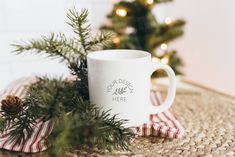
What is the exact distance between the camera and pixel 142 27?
929mm

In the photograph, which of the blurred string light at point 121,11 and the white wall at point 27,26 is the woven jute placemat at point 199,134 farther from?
the white wall at point 27,26

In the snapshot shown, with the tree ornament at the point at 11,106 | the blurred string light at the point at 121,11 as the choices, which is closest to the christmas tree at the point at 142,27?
the blurred string light at the point at 121,11

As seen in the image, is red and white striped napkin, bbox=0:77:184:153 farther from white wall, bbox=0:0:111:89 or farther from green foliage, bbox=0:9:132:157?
white wall, bbox=0:0:111:89

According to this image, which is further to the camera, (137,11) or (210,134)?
(137,11)

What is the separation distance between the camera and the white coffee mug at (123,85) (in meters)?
0.49

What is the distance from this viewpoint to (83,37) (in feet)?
1.83

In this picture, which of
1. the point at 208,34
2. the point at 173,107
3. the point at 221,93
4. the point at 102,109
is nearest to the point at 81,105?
the point at 102,109

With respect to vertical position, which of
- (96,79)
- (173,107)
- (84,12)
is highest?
(84,12)

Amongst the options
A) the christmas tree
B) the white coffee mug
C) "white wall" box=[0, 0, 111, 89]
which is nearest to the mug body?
the white coffee mug

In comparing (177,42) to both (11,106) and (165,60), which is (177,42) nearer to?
(165,60)

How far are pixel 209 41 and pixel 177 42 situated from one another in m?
0.14

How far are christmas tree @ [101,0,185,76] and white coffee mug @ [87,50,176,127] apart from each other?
0.39m

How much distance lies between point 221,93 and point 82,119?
1.51 ft

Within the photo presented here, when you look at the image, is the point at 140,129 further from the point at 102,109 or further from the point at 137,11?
the point at 137,11
